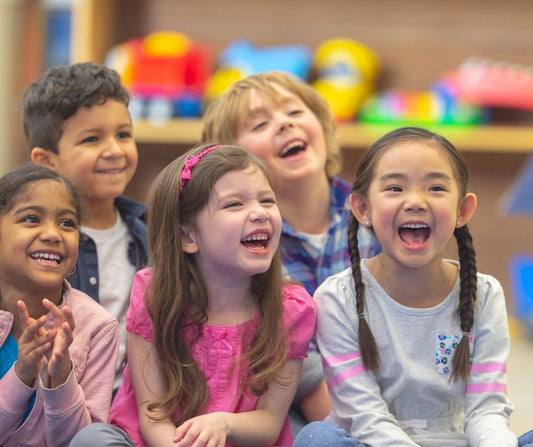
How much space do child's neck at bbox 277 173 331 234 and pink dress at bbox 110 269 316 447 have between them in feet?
1.28

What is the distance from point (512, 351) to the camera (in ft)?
10.0

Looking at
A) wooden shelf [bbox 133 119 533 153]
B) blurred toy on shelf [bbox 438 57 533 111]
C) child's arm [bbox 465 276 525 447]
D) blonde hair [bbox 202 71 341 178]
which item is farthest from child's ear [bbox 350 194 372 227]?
blurred toy on shelf [bbox 438 57 533 111]

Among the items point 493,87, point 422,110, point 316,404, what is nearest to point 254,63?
point 422,110

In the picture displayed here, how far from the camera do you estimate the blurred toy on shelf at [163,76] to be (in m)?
3.34

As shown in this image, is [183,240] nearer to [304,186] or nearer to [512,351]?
[304,186]

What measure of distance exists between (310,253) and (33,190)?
623mm

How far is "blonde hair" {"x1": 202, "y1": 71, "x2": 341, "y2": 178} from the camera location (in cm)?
196

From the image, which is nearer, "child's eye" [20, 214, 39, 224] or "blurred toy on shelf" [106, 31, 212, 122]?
"child's eye" [20, 214, 39, 224]

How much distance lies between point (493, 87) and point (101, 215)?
183 cm

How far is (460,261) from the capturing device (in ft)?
5.03

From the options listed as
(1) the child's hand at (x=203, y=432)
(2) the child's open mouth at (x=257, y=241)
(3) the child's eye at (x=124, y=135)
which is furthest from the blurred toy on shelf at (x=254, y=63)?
(1) the child's hand at (x=203, y=432)

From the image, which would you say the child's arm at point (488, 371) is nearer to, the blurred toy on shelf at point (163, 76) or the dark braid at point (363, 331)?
the dark braid at point (363, 331)

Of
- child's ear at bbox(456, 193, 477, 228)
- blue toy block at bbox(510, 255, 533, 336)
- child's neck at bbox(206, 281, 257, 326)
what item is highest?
child's ear at bbox(456, 193, 477, 228)

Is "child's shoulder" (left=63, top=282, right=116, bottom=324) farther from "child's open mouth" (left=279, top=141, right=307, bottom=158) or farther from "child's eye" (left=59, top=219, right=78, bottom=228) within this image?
"child's open mouth" (left=279, top=141, right=307, bottom=158)
